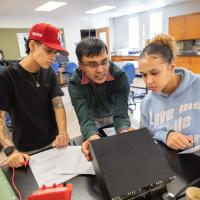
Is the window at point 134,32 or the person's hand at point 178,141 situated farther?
the window at point 134,32

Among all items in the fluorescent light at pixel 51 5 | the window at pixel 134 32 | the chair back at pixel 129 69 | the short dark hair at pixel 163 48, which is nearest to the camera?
the short dark hair at pixel 163 48

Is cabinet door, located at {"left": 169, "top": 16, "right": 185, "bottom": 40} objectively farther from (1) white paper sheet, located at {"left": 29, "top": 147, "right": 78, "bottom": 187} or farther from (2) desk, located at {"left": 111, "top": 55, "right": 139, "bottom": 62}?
(1) white paper sheet, located at {"left": 29, "top": 147, "right": 78, "bottom": 187}

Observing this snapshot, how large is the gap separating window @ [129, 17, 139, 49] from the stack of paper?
820 centimetres

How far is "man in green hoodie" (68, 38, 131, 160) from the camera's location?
1102 millimetres

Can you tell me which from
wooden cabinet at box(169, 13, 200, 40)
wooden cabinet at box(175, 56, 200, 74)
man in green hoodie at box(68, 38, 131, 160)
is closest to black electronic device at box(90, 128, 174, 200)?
man in green hoodie at box(68, 38, 131, 160)

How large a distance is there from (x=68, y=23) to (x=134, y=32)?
2.83 m

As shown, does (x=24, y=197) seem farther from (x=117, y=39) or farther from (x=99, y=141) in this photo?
(x=117, y=39)

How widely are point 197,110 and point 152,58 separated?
14.3 inches

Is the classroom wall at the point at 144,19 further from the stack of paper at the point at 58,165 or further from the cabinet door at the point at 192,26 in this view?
the stack of paper at the point at 58,165

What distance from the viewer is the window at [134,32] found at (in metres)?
8.41

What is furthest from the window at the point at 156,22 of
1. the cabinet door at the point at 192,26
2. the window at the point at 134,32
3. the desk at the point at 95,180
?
the desk at the point at 95,180

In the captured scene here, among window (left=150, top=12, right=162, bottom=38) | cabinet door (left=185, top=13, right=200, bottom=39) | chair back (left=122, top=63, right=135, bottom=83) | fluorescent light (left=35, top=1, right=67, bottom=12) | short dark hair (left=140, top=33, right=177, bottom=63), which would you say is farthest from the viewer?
window (left=150, top=12, right=162, bottom=38)

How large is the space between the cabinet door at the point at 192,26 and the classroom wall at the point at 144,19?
0.60m

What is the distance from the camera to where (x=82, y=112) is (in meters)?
1.17
